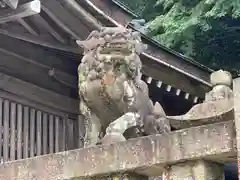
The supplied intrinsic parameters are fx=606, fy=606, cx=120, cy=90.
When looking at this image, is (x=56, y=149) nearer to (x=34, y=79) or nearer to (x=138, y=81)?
(x=34, y=79)

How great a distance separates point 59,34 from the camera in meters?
6.55

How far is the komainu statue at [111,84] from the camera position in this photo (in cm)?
422

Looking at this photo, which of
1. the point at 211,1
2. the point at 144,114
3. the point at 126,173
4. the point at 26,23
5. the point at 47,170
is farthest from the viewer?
the point at 211,1

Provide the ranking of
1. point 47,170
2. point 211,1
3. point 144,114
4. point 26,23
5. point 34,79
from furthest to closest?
point 211,1
point 34,79
point 26,23
point 144,114
point 47,170

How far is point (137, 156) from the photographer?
10.1 ft

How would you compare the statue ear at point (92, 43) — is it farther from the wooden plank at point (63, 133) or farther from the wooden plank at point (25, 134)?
the wooden plank at point (63, 133)

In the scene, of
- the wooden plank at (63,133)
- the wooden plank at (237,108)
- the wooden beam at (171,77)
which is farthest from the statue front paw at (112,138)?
the wooden plank at (63,133)

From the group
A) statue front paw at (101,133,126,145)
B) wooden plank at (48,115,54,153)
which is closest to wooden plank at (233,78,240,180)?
statue front paw at (101,133,126,145)

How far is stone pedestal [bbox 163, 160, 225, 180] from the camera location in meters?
2.91

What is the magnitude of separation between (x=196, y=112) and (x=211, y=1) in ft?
23.6

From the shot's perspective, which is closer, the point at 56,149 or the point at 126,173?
the point at 126,173

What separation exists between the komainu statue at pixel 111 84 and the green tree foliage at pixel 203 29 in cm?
590

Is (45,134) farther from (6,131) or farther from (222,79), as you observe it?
(222,79)

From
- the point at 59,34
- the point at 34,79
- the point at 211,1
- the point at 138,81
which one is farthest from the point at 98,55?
the point at 211,1
